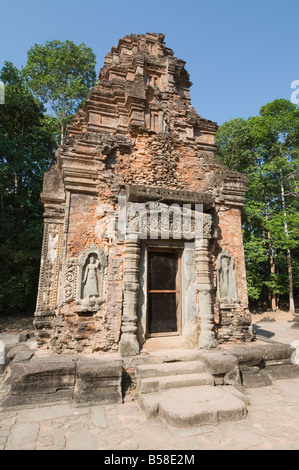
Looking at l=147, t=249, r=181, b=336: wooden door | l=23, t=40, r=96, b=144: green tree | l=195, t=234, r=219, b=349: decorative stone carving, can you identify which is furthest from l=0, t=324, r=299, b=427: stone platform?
l=23, t=40, r=96, b=144: green tree

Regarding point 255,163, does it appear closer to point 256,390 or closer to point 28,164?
point 28,164

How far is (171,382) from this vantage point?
14.2ft

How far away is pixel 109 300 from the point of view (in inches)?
209

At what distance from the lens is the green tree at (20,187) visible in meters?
14.4

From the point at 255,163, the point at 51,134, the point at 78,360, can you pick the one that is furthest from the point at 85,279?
the point at 255,163

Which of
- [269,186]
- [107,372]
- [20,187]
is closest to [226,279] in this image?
[107,372]

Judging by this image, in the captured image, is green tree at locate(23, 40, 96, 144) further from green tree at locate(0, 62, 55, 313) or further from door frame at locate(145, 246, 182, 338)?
door frame at locate(145, 246, 182, 338)

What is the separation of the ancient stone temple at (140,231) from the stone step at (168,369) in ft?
1.63

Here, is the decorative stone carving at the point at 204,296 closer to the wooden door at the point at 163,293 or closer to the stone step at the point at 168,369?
the wooden door at the point at 163,293

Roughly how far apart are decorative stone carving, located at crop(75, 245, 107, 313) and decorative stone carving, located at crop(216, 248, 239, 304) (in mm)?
2673

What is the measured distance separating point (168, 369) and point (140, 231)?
261 cm

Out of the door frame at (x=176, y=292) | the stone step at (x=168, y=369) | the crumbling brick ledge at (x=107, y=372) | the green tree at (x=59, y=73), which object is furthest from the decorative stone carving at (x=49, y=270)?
the green tree at (x=59, y=73)

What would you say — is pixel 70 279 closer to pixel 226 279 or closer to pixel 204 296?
pixel 204 296

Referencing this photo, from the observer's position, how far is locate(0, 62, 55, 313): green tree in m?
14.4
